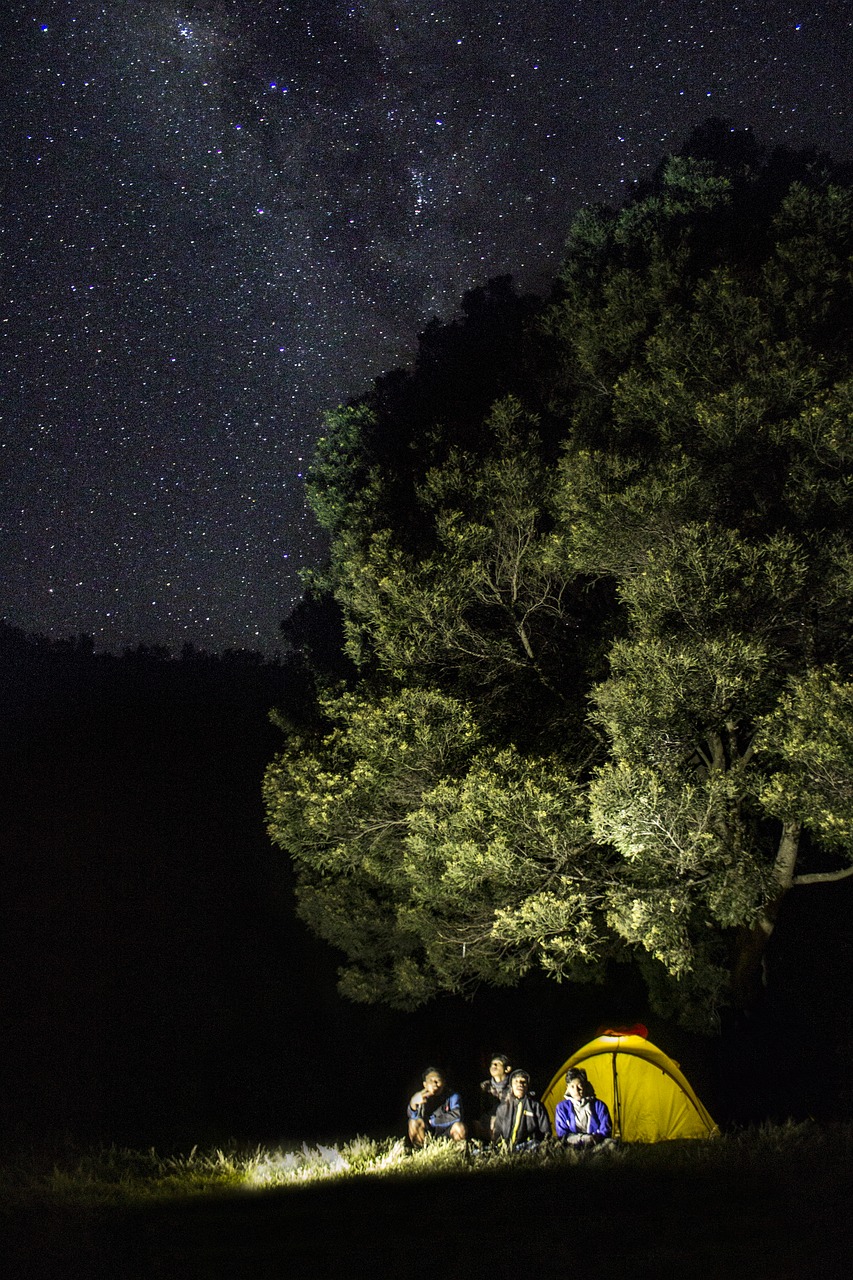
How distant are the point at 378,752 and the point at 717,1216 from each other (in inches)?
253

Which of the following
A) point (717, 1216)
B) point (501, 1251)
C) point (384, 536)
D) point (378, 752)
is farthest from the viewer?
point (384, 536)

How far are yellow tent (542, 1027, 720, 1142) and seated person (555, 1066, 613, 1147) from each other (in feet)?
5.84

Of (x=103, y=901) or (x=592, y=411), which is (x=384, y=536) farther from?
(x=103, y=901)

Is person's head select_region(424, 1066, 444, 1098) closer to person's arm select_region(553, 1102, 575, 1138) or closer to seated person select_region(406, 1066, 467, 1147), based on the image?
seated person select_region(406, 1066, 467, 1147)

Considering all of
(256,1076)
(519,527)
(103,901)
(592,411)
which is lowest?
(256,1076)

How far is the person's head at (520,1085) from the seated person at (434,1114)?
78cm

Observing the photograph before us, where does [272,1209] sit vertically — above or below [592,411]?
below

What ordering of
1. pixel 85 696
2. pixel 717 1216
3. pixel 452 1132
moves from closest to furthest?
pixel 717 1216
pixel 452 1132
pixel 85 696

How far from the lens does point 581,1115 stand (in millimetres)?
8008

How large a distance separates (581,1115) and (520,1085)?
0.58 metres

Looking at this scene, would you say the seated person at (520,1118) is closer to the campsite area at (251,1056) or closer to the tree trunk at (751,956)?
the campsite area at (251,1056)

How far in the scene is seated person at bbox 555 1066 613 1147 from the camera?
779cm

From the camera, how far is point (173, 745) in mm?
31219

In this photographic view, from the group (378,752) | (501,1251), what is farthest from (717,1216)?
(378,752)
